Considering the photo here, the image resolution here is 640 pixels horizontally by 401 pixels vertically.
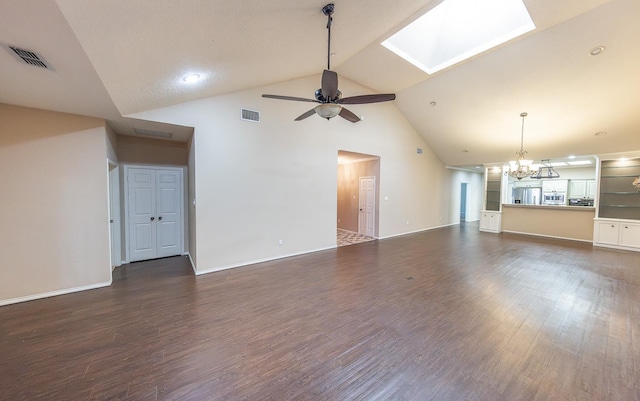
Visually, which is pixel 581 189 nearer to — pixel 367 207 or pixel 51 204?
pixel 367 207

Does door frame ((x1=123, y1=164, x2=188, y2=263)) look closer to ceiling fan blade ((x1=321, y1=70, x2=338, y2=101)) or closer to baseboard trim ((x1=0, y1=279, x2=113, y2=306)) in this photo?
baseboard trim ((x1=0, y1=279, x2=113, y2=306))

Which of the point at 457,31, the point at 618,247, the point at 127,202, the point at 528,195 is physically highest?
the point at 457,31

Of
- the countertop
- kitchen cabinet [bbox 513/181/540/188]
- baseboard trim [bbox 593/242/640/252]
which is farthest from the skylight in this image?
kitchen cabinet [bbox 513/181/540/188]

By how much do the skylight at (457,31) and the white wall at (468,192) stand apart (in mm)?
6836

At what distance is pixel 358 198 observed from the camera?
28.0 feet

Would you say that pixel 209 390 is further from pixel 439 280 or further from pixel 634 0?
pixel 634 0

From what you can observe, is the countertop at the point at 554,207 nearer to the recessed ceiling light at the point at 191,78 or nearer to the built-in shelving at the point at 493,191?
the built-in shelving at the point at 493,191

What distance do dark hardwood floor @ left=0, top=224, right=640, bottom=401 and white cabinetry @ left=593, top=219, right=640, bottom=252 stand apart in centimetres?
310

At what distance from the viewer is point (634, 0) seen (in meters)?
3.41

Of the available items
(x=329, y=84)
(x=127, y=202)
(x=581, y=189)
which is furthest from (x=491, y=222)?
(x=127, y=202)

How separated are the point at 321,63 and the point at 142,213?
4.95m

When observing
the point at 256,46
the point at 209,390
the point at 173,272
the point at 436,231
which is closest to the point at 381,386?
the point at 209,390

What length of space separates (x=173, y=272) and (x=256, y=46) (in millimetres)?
4185

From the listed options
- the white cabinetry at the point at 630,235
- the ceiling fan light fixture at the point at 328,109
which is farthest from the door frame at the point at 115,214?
the white cabinetry at the point at 630,235
